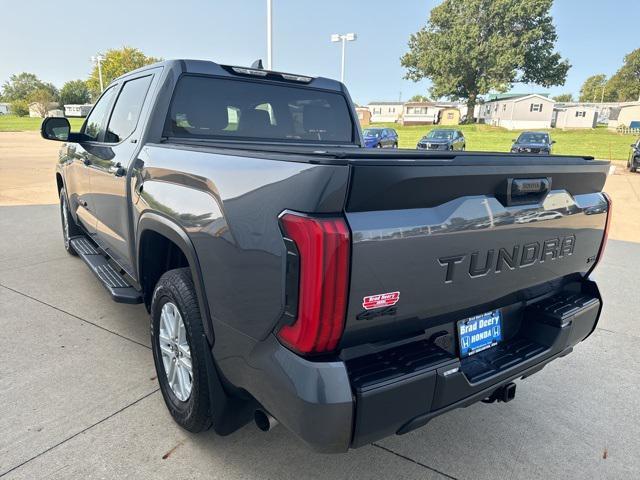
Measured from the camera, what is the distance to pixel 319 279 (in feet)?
5.05

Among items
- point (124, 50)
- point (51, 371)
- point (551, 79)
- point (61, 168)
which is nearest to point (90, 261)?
point (51, 371)

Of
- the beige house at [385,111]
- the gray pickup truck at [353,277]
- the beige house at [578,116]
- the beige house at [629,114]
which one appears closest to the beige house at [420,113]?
the beige house at [385,111]

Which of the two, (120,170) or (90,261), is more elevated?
(120,170)

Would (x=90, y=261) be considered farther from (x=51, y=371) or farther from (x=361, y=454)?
(x=361, y=454)

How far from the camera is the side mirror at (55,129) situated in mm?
4145

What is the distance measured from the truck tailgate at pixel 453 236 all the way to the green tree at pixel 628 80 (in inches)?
4919

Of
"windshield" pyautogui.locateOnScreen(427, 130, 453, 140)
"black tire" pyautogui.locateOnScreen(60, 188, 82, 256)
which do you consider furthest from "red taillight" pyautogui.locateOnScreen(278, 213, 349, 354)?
"windshield" pyautogui.locateOnScreen(427, 130, 453, 140)

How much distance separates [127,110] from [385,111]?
92.1 metres

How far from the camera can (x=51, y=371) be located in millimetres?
3119

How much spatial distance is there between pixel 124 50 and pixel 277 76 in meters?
88.4

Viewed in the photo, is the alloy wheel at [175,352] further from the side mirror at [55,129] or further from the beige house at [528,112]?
the beige house at [528,112]

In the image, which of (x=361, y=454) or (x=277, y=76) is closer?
(x=361, y=454)

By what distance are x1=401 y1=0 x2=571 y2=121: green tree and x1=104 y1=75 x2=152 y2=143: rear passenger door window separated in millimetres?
58424

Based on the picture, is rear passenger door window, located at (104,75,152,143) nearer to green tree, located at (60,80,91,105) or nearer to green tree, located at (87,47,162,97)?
green tree, located at (87,47,162,97)
